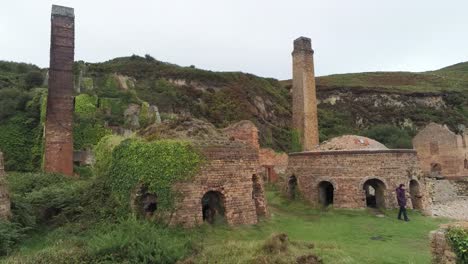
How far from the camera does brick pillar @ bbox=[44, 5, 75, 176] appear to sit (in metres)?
17.0

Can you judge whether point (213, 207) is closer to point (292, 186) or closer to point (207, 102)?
point (292, 186)

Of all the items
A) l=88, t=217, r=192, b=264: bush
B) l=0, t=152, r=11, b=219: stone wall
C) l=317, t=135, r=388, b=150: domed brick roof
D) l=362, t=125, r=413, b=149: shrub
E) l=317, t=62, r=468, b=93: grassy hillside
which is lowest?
l=88, t=217, r=192, b=264: bush

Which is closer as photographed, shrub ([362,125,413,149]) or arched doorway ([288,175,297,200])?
arched doorway ([288,175,297,200])

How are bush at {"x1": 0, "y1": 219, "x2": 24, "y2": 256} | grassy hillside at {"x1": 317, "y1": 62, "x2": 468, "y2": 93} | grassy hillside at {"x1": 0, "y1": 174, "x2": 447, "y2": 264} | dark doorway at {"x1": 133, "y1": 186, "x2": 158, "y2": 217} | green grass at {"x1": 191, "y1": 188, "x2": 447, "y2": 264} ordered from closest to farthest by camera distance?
1. grassy hillside at {"x1": 0, "y1": 174, "x2": 447, "y2": 264}
2. bush at {"x1": 0, "y1": 219, "x2": 24, "y2": 256}
3. green grass at {"x1": 191, "y1": 188, "x2": 447, "y2": 264}
4. dark doorway at {"x1": 133, "y1": 186, "x2": 158, "y2": 217}
5. grassy hillside at {"x1": 317, "y1": 62, "x2": 468, "y2": 93}

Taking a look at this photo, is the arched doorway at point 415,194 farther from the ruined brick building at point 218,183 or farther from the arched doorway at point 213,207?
the arched doorway at point 213,207

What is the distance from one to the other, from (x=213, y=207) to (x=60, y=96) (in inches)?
400

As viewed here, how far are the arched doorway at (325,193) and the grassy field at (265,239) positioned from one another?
2.06m

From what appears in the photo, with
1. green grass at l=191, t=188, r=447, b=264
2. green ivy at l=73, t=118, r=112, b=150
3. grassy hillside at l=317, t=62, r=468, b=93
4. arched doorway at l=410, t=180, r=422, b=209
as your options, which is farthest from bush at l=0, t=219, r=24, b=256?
grassy hillside at l=317, t=62, r=468, b=93

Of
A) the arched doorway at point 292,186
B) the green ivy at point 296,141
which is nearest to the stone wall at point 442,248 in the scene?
the arched doorway at point 292,186

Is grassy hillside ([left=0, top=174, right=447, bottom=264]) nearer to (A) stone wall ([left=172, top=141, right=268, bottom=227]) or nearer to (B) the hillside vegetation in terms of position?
(A) stone wall ([left=172, top=141, right=268, bottom=227])

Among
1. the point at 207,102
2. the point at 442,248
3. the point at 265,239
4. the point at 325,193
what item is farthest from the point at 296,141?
the point at 442,248

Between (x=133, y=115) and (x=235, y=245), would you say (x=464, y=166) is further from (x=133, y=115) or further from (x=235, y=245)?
(x=235, y=245)

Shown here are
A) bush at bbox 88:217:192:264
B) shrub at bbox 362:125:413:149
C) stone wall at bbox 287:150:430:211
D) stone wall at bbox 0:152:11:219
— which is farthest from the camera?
shrub at bbox 362:125:413:149

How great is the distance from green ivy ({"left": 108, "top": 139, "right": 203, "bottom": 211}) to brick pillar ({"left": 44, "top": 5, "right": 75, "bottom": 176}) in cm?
741
